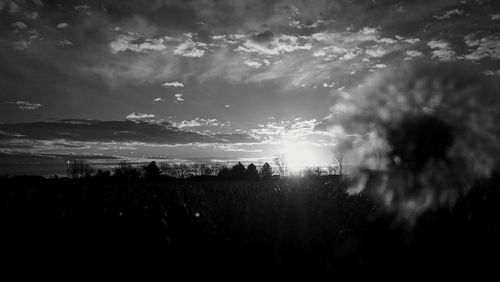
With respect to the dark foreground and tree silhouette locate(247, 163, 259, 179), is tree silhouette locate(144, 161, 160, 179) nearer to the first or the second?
tree silhouette locate(247, 163, 259, 179)

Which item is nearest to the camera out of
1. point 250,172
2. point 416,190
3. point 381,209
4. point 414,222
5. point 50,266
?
point 50,266

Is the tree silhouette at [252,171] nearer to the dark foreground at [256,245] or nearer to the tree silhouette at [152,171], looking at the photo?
the tree silhouette at [152,171]

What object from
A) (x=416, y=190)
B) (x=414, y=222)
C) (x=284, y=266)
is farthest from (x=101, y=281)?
(x=414, y=222)

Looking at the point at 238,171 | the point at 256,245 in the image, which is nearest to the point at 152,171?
the point at 238,171

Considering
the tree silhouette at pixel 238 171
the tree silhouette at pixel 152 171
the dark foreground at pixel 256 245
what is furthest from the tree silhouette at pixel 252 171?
the dark foreground at pixel 256 245

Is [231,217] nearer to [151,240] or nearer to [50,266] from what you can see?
[151,240]

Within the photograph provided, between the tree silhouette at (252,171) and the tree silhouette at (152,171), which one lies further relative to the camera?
the tree silhouette at (252,171)

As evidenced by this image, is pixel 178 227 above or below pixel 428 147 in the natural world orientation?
below

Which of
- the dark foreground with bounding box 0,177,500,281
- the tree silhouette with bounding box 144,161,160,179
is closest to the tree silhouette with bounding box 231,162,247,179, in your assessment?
the tree silhouette with bounding box 144,161,160,179

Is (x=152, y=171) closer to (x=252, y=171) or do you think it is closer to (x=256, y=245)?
(x=252, y=171)

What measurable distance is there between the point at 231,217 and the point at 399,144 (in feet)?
13.0

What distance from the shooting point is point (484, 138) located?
567 cm

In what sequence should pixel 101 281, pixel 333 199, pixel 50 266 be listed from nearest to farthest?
pixel 101 281, pixel 50 266, pixel 333 199

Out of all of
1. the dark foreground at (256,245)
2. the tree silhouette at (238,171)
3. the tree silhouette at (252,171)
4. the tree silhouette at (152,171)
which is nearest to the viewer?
the dark foreground at (256,245)
